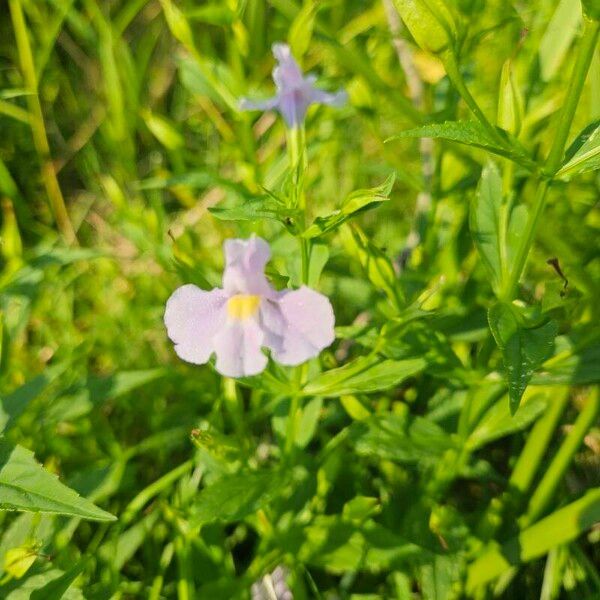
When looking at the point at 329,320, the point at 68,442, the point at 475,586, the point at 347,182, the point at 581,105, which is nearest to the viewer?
the point at 329,320

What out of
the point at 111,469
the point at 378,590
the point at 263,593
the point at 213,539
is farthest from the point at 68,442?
the point at 378,590

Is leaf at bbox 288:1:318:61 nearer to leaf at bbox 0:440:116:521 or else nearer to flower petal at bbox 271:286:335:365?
flower petal at bbox 271:286:335:365

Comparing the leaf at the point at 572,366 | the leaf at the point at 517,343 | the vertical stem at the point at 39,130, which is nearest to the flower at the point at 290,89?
the leaf at the point at 517,343

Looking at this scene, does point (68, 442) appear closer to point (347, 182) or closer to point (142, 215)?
point (142, 215)

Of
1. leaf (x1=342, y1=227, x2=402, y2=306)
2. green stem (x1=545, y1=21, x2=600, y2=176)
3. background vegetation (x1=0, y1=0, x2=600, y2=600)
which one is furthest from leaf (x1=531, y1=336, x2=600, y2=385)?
green stem (x1=545, y1=21, x2=600, y2=176)

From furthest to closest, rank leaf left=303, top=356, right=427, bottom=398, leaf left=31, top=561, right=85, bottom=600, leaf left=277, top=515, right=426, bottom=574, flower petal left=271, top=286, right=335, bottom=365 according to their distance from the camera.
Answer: leaf left=277, top=515, right=426, bottom=574
leaf left=303, top=356, right=427, bottom=398
leaf left=31, top=561, right=85, bottom=600
flower petal left=271, top=286, right=335, bottom=365

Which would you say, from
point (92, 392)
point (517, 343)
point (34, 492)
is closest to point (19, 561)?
point (34, 492)
